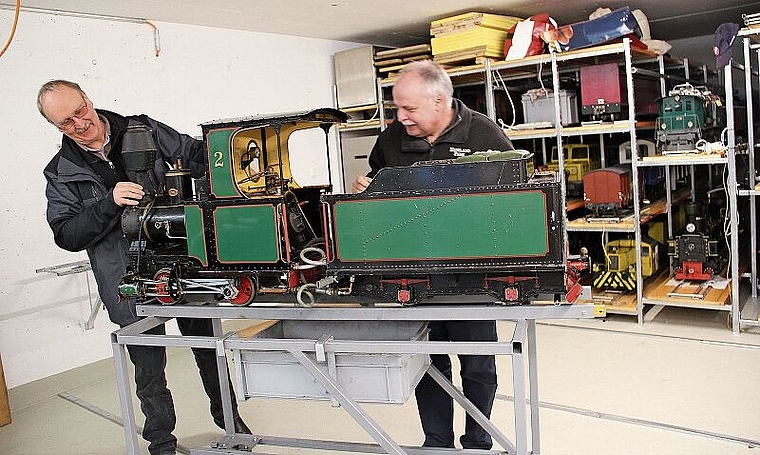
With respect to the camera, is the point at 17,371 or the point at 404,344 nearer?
the point at 404,344

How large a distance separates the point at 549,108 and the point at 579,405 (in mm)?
3401

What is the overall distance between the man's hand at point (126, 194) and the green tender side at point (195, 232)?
0.34m

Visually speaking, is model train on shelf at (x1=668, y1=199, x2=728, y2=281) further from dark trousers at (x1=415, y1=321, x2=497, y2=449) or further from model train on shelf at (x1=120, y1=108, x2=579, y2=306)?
model train on shelf at (x1=120, y1=108, x2=579, y2=306)

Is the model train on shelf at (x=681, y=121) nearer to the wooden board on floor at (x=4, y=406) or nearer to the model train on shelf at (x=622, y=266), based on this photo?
the model train on shelf at (x=622, y=266)

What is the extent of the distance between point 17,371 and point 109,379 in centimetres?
75

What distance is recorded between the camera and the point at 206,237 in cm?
356

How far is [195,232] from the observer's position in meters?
3.58

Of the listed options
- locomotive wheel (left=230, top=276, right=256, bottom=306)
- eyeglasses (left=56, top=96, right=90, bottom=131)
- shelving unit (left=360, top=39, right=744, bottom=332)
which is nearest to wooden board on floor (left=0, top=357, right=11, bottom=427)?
eyeglasses (left=56, top=96, right=90, bottom=131)

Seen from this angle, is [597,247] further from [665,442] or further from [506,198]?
[506,198]

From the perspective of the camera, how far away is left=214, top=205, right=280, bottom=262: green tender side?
342 centimetres

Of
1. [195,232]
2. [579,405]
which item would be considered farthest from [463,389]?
[195,232]

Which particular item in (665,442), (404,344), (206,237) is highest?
(206,237)

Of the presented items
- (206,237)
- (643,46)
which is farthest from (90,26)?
(643,46)

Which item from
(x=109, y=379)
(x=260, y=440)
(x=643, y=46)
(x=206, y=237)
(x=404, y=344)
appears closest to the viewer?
(x=404, y=344)
